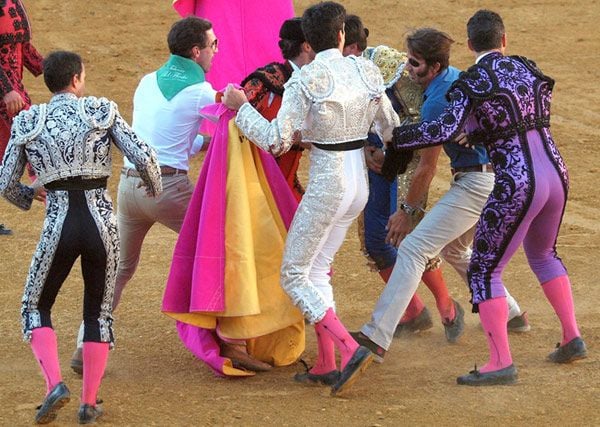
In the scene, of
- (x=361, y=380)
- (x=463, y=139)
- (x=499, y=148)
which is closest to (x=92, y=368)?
(x=361, y=380)

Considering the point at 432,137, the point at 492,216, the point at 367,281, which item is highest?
the point at 432,137

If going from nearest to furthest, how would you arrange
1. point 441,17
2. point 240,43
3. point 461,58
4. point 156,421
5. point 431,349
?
point 156,421
point 431,349
point 240,43
point 461,58
point 441,17

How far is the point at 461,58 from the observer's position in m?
15.3

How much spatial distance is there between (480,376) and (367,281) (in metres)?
2.30

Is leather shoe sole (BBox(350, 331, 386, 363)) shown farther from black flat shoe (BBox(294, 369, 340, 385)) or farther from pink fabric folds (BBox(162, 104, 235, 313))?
pink fabric folds (BBox(162, 104, 235, 313))

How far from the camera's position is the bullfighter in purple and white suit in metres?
6.25

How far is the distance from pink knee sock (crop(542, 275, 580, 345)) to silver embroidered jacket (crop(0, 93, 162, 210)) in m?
2.30

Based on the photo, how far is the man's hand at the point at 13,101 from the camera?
9.47 m

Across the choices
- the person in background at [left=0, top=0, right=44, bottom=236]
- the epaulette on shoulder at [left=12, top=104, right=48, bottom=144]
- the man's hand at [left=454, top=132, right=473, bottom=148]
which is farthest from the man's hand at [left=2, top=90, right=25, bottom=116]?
the man's hand at [left=454, top=132, right=473, bottom=148]

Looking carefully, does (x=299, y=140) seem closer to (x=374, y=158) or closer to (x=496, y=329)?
(x=374, y=158)

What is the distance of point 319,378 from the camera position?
21.4ft

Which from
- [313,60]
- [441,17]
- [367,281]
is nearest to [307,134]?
[313,60]

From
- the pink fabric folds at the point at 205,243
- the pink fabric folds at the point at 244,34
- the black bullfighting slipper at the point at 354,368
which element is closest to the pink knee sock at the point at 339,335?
the black bullfighting slipper at the point at 354,368

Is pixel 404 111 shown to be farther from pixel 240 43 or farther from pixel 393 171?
pixel 240 43
